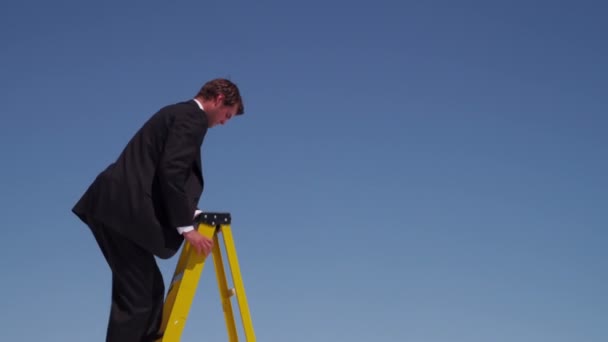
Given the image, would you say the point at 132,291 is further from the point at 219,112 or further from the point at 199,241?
the point at 219,112

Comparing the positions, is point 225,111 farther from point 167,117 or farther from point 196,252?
point 196,252

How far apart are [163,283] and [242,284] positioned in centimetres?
64

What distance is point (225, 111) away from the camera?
6.25m

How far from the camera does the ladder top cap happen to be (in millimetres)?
6082

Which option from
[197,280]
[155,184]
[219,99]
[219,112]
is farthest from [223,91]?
[197,280]

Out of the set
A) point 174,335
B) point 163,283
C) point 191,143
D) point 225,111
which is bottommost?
point 174,335

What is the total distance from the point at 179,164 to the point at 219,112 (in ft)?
2.10

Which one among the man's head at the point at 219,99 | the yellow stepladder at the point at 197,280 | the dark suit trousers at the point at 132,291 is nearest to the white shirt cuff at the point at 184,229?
the yellow stepladder at the point at 197,280

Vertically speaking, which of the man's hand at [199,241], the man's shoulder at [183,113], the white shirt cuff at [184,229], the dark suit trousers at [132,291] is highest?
the man's shoulder at [183,113]

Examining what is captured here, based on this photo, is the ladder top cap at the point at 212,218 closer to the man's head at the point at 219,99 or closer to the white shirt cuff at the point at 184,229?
the white shirt cuff at the point at 184,229

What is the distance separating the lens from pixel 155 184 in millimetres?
6020

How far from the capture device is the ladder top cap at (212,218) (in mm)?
6082

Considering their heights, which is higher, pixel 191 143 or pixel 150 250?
pixel 191 143

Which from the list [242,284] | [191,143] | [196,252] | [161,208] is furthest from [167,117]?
[242,284]
